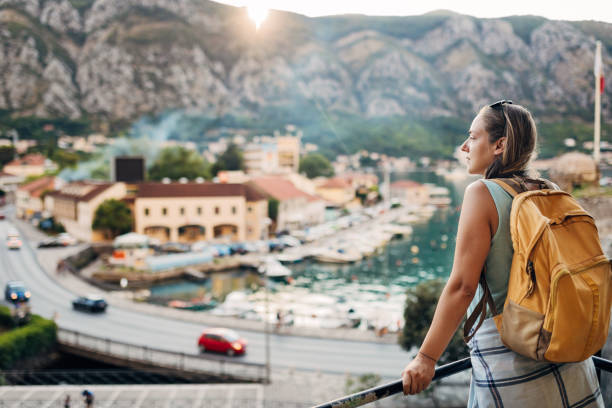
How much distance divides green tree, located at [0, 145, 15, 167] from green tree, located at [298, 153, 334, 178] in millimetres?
19655

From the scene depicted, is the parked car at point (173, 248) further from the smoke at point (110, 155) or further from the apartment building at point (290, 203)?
the smoke at point (110, 155)

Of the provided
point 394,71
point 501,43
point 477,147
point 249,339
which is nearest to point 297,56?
point 394,71

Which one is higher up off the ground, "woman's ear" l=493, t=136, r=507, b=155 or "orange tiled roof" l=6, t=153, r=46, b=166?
"woman's ear" l=493, t=136, r=507, b=155

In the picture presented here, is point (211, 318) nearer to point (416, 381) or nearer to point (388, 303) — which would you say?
point (388, 303)

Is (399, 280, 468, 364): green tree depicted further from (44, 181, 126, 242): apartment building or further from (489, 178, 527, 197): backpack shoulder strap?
(44, 181, 126, 242): apartment building

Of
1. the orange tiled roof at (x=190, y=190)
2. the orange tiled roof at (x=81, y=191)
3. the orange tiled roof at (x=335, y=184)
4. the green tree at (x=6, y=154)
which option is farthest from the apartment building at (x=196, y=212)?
the green tree at (x=6, y=154)

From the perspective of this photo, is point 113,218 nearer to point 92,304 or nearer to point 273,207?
point 273,207

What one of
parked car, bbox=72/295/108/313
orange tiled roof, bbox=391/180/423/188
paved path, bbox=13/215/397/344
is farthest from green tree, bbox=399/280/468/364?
orange tiled roof, bbox=391/180/423/188

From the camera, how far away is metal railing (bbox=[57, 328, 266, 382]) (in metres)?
8.70

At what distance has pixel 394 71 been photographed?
6650 centimetres

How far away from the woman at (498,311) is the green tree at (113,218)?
23.4 meters

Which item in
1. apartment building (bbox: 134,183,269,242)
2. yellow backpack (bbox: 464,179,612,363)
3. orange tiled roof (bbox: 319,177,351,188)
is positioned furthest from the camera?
orange tiled roof (bbox: 319,177,351,188)

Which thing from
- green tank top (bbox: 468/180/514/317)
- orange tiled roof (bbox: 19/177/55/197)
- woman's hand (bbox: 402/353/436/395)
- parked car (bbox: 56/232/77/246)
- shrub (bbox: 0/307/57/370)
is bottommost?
parked car (bbox: 56/232/77/246)

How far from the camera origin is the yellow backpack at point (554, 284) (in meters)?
0.58
